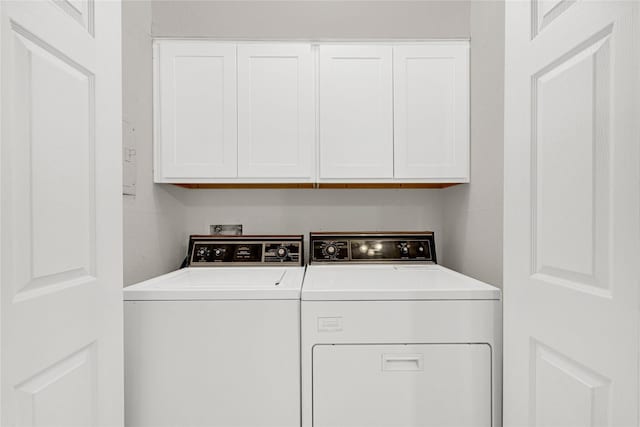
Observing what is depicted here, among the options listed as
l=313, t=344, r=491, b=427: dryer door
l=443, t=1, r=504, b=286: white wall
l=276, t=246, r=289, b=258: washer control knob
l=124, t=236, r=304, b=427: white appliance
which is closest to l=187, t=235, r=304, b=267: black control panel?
l=276, t=246, r=289, b=258: washer control knob

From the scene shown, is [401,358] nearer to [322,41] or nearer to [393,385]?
[393,385]

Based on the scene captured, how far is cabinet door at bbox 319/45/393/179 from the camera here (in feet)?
6.16

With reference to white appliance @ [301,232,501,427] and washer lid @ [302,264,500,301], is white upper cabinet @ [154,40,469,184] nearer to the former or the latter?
washer lid @ [302,264,500,301]

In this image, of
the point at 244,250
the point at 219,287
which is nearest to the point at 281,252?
the point at 244,250

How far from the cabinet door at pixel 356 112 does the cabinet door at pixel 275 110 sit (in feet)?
0.29

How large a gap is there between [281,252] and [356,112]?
891mm

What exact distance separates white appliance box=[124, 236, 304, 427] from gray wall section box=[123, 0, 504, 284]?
366mm

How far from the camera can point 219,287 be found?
143 cm

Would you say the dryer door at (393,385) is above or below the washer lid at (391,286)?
below

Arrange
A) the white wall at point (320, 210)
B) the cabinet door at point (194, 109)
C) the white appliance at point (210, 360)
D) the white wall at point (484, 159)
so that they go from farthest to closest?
the white wall at point (320, 210)
the cabinet door at point (194, 109)
the white wall at point (484, 159)
the white appliance at point (210, 360)
